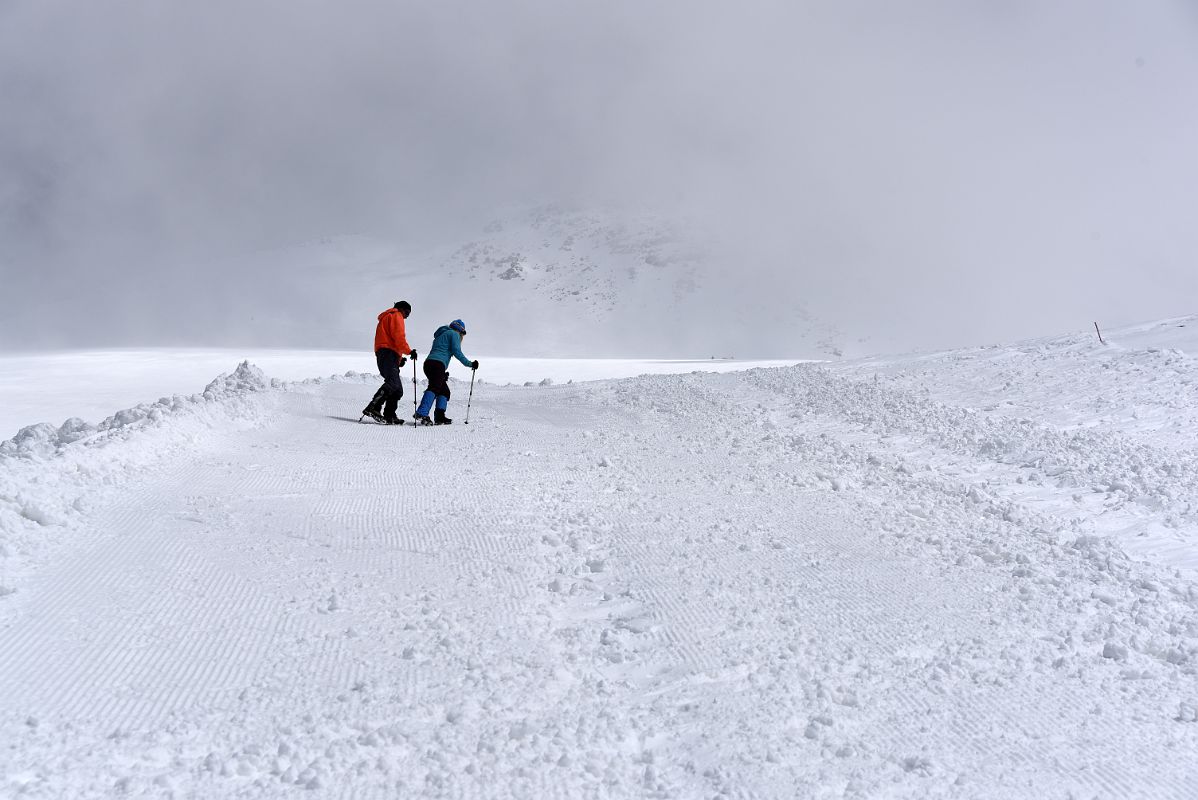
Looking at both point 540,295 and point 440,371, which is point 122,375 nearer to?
point 440,371

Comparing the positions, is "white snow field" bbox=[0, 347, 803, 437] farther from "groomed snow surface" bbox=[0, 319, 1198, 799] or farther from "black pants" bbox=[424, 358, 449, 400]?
"groomed snow surface" bbox=[0, 319, 1198, 799]

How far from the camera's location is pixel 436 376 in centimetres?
1371

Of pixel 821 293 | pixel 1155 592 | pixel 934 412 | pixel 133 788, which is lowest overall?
pixel 133 788

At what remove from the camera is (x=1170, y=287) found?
18088 centimetres

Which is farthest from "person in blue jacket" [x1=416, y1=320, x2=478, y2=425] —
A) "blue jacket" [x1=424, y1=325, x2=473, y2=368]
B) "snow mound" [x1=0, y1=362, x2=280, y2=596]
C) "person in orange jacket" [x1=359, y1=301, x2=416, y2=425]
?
"snow mound" [x1=0, y1=362, x2=280, y2=596]

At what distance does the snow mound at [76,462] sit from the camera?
586 cm

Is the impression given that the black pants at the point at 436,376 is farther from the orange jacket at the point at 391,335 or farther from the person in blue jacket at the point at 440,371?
the orange jacket at the point at 391,335

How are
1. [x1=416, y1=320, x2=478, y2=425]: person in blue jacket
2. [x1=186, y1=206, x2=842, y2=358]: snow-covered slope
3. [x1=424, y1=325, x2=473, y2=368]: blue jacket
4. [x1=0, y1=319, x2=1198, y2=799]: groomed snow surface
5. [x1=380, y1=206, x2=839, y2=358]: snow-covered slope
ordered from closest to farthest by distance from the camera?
[x1=0, y1=319, x2=1198, y2=799]: groomed snow surface → [x1=416, y1=320, x2=478, y2=425]: person in blue jacket → [x1=424, y1=325, x2=473, y2=368]: blue jacket → [x1=186, y1=206, x2=842, y2=358]: snow-covered slope → [x1=380, y1=206, x2=839, y2=358]: snow-covered slope

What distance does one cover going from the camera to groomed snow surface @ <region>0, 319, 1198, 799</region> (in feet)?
12.2

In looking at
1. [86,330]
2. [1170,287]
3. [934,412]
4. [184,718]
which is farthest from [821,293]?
[184,718]

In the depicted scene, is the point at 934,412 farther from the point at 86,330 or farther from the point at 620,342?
the point at 86,330

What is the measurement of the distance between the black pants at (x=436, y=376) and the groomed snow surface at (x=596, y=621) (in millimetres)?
3653

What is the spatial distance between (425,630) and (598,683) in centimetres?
108

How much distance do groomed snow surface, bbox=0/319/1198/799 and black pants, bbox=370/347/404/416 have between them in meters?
3.20
